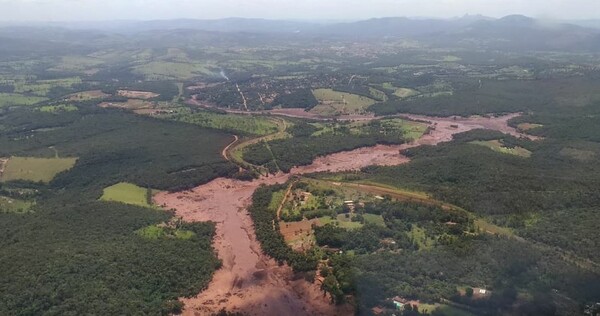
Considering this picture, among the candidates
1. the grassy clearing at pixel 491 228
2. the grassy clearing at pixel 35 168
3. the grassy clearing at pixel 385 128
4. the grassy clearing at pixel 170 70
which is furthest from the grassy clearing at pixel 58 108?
the grassy clearing at pixel 491 228

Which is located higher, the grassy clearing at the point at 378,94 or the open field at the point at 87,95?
the grassy clearing at the point at 378,94

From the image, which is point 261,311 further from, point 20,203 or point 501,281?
point 20,203

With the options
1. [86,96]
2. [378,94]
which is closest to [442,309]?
[378,94]

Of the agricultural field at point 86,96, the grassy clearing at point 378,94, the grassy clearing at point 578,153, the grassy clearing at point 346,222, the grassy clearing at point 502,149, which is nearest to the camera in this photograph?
the grassy clearing at point 346,222

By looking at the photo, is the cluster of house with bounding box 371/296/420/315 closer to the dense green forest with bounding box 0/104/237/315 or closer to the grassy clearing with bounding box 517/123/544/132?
the dense green forest with bounding box 0/104/237/315

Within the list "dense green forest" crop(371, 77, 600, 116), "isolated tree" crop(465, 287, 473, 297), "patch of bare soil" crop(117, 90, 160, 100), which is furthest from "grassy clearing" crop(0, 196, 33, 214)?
"dense green forest" crop(371, 77, 600, 116)

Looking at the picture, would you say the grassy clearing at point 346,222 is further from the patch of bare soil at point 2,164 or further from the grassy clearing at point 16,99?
the grassy clearing at point 16,99

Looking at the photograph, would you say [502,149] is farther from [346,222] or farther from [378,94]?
[378,94]
